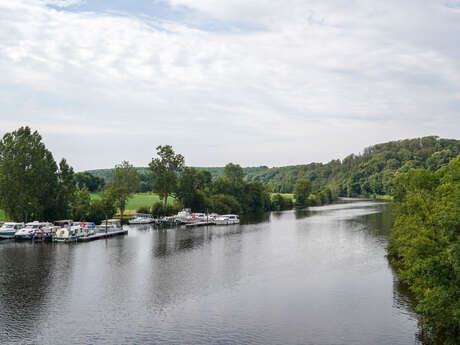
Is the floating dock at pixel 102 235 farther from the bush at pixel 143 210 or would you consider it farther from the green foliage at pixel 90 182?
the green foliage at pixel 90 182

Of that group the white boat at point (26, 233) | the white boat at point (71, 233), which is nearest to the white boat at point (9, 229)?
the white boat at point (26, 233)

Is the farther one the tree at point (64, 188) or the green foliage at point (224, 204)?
the green foliage at point (224, 204)

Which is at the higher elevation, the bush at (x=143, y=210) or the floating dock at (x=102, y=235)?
the bush at (x=143, y=210)

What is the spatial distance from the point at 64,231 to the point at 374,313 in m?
54.7

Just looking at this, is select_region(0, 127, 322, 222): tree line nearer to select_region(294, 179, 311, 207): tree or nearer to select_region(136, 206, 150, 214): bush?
select_region(136, 206, 150, 214): bush

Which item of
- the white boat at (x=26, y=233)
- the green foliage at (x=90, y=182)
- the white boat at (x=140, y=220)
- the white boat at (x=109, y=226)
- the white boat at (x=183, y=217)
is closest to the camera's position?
the white boat at (x=26, y=233)

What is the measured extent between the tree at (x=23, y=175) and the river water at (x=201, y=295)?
9057 millimetres

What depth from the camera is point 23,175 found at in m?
75.1

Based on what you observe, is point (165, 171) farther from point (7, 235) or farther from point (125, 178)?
point (7, 235)

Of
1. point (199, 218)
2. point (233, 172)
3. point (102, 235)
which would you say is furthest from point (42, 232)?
point (233, 172)

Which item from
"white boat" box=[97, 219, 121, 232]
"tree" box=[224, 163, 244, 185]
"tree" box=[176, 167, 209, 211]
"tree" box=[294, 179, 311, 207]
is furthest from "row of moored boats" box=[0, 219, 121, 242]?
"tree" box=[294, 179, 311, 207]

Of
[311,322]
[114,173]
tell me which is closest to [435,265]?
[311,322]

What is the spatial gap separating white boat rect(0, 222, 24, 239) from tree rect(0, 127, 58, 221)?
359 cm

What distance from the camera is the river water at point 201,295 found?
30391 mm
